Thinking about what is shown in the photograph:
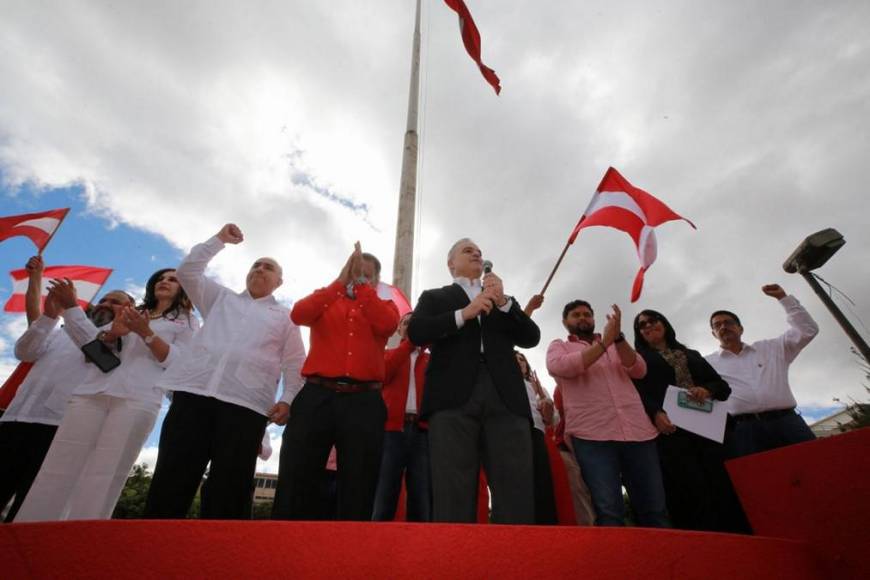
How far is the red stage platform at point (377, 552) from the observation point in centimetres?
87

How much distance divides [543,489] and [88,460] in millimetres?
2680

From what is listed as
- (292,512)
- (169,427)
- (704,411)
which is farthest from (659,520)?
(169,427)

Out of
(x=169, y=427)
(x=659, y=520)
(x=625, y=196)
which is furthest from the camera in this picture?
(x=625, y=196)

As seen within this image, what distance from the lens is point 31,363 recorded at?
345 centimetres

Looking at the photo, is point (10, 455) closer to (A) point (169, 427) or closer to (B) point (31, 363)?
(B) point (31, 363)

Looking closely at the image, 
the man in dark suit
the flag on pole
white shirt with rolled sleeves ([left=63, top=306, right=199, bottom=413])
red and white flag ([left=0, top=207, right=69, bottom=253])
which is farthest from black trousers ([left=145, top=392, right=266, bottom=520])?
the flag on pole

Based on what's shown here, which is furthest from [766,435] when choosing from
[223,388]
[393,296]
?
[223,388]

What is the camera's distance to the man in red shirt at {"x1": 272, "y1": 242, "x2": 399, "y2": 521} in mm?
2225

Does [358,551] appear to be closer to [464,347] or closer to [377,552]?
[377,552]

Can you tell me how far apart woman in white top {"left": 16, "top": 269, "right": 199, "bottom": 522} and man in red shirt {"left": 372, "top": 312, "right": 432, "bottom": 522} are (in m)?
1.48

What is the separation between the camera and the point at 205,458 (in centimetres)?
240

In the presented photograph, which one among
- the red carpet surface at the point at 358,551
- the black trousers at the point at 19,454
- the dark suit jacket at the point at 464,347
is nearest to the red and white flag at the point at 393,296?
the dark suit jacket at the point at 464,347

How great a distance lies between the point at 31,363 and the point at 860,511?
4.71 m

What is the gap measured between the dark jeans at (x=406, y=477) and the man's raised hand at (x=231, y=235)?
1.73m
